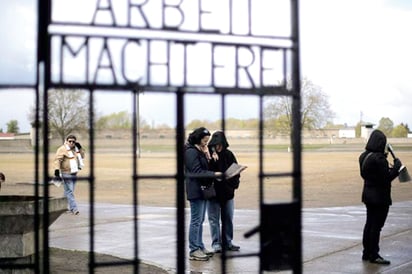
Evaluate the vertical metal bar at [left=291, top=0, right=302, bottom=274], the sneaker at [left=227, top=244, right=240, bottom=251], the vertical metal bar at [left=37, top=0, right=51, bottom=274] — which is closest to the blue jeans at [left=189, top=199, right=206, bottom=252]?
the sneaker at [left=227, top=244, right=240, bottom=251]

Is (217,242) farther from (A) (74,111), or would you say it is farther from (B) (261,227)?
(B) (261,227)

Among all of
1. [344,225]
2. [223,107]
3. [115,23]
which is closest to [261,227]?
[223,107]

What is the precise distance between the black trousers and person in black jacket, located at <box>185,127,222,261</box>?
1985 millimetres

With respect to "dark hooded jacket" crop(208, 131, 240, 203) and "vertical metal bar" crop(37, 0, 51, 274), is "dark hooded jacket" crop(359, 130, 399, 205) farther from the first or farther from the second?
"vertical metal bar" crop(37, 0, 51, 274)

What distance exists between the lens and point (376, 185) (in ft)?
25.6

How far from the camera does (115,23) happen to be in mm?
4246

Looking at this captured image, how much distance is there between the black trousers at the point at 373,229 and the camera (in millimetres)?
7879

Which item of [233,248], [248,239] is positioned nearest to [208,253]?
[233,248]

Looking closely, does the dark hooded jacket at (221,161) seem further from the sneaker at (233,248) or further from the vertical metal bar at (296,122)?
the vertical metal bar at (296,122)

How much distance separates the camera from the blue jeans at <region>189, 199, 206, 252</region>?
7727mm

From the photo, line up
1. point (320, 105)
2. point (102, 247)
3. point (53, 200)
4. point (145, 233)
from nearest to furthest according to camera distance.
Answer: point (53, 200) < point (102, 247) < point (145, 233) < point (320, 105)

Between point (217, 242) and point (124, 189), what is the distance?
452 inches

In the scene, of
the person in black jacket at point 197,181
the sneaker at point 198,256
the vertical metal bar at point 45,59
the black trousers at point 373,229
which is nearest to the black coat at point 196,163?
the person in black jacket at point 197,181

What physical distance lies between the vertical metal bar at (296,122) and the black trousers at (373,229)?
3752 millimetres
